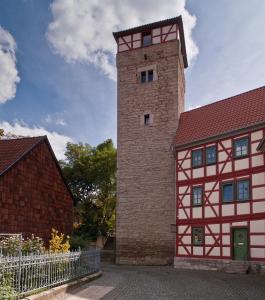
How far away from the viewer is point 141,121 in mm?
26625

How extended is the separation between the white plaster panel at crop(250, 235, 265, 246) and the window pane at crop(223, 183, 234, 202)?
217 cm

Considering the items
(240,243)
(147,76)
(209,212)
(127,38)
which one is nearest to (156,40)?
(127,38)

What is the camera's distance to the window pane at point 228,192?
68.0 feet

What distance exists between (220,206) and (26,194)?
9.53m

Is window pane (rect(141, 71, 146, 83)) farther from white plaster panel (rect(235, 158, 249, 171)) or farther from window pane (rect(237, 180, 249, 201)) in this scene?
window pane (rect(237, 180, 249, 201))

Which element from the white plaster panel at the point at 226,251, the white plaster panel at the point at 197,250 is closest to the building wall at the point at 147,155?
the white plaster panel at the point at 197,250

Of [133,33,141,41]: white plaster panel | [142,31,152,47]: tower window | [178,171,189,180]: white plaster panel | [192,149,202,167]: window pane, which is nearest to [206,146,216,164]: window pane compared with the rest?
[192,149,202,167]: window pane

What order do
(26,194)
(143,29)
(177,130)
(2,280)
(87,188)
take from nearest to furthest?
(2,280)
(26,194)
(177,130)
(143,29)
(87,188)

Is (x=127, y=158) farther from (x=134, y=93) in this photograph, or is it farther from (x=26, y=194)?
(x=26, y=194)

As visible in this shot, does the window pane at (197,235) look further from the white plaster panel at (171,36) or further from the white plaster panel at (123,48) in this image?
the white plaster panel at (123,48)

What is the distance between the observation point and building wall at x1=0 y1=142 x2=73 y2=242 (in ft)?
57.8

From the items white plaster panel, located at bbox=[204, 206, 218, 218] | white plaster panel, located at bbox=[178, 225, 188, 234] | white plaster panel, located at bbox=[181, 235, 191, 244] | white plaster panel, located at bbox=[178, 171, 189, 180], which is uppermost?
white plaster panel, located at bbox=[178, 171, 189, 180]

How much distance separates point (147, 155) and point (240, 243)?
8.33 m

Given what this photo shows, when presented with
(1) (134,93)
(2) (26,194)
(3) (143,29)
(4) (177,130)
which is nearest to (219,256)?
(4) (177,130)
